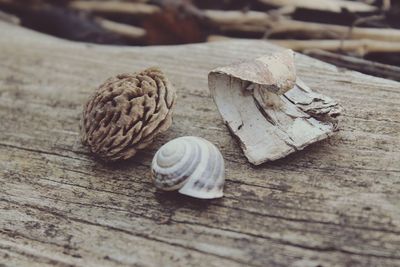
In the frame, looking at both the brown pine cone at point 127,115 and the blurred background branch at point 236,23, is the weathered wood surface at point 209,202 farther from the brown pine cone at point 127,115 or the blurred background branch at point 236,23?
the blurred background branch at point 236,23

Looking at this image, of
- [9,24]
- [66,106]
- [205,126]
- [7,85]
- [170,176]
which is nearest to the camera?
[170,176]

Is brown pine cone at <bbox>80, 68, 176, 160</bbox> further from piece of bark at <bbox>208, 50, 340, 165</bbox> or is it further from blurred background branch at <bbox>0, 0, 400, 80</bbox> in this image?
blurred background branch at <bbox>0, 0, 400, 80</bbox>

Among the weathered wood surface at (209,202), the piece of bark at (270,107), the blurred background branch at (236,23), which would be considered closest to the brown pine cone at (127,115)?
the weathered wood surface at (209,202)

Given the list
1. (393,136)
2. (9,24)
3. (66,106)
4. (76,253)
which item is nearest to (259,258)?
(76,253)

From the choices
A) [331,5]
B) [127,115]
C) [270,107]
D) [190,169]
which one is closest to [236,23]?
[331,5]

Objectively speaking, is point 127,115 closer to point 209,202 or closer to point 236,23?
point 209,202

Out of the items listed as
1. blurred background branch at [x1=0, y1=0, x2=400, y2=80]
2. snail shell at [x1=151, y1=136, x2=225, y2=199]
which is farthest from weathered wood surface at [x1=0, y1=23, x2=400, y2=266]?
blurred background branch at [x1=0, y1=0, x2=400, y2=80]

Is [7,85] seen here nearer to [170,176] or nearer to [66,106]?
[66,106]
